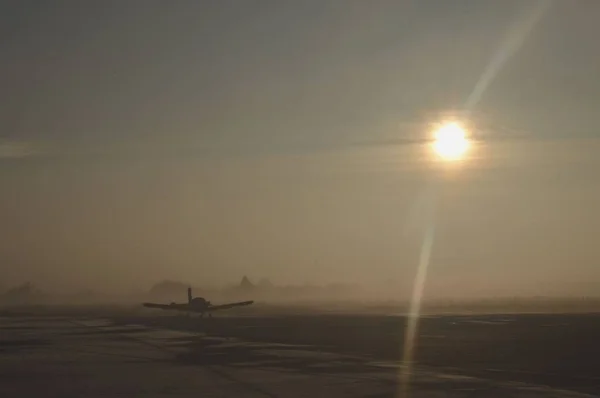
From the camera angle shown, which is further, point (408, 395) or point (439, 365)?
point (439, 365)

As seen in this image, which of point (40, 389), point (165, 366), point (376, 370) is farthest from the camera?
point (165, 366)

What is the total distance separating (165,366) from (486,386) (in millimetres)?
15262

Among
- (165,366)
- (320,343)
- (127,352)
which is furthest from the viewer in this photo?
(320,343)

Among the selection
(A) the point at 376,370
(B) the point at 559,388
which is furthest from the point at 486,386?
(A) the point at 376,370

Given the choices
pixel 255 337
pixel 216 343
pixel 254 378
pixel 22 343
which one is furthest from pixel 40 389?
pixel 255 337

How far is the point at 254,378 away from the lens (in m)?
28.7

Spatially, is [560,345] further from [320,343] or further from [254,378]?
[254,378]

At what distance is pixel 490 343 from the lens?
48.0m

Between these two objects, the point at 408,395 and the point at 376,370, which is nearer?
the point at 408,395

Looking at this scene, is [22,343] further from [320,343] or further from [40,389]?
[40,389]

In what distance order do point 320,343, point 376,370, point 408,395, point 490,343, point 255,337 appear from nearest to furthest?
point 408,395 → point 376,370 → point 490,343 → point 320,343 → point 255,337

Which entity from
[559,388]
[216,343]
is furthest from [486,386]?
[216,343]

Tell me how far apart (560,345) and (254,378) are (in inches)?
970

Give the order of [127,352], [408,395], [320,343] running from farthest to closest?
[320,343] → [127,352] → [408,395]
